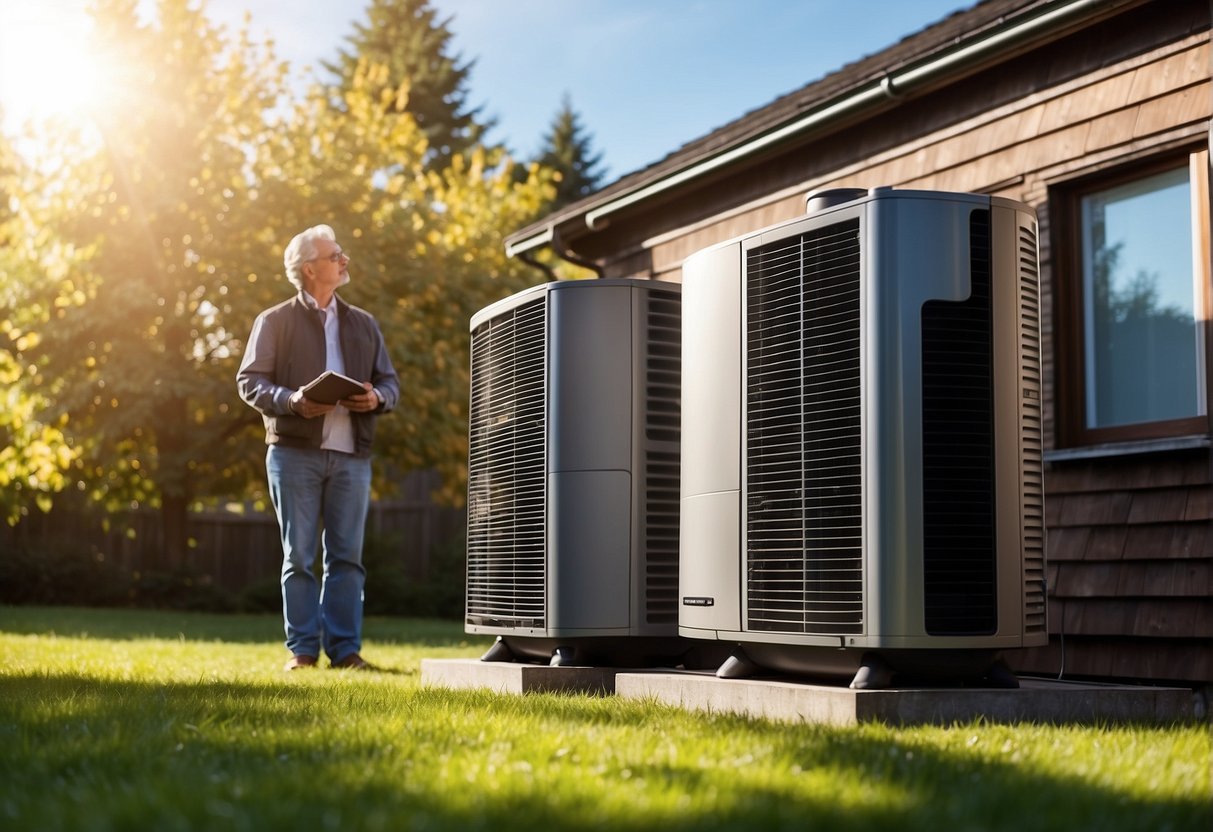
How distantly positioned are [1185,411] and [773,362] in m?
2.05

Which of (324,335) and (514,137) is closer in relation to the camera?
(324,335)

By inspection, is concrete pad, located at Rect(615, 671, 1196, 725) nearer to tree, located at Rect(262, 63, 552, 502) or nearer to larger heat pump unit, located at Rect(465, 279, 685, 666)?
larger heat pump unit, located at Rect(465, 279, 685, 666)

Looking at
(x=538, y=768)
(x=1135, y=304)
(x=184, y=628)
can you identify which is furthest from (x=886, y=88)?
(x=184, y=628)

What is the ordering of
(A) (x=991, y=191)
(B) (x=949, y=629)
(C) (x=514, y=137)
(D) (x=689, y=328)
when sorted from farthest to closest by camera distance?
(C) (x=514, y=137)
(A) (x=991, y=191)
(D) (x=689, y=328)
(B) (x=949, y=629)

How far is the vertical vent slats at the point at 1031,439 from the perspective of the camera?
13.6 feet

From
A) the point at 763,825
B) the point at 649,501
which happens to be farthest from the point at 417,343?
the point at 763,825

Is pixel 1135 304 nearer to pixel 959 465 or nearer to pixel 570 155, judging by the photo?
pixel 959 465

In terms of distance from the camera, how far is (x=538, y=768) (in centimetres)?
273

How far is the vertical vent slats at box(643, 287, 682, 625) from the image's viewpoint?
523 centimetres

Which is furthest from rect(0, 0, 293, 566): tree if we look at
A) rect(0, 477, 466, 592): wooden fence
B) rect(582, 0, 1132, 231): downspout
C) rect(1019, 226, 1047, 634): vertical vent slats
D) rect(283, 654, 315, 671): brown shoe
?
rect(1019, 226, 1047, 634): vertical vent slats

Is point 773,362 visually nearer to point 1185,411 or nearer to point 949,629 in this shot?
point 949,629

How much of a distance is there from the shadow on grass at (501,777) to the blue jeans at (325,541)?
2.57m

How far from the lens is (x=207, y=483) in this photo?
57.0ft

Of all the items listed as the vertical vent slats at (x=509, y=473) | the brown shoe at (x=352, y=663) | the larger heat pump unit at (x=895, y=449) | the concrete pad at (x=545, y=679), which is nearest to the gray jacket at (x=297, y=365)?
the vertical vent slats at (x=509, y=473)
